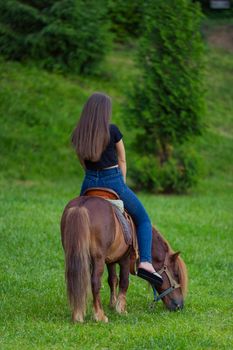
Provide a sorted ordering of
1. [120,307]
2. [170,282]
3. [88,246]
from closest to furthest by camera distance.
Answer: [88,246] → [120,307] → [170,282]

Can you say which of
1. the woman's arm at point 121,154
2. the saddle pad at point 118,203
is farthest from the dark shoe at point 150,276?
the woman's arm at point 121,154

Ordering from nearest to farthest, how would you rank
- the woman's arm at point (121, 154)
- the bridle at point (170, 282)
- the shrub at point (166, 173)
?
the woman's arm at point (121, 154) < the bridle at point (170, 282) < the shrub at point (166, 173)

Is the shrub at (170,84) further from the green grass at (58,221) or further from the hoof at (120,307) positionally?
the hoof at (120,307)

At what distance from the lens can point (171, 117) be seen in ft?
60.7

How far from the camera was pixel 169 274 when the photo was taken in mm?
8758

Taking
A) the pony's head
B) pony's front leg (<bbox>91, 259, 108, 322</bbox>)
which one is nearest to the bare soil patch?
the pony's head

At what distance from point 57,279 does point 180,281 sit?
186 centimetres

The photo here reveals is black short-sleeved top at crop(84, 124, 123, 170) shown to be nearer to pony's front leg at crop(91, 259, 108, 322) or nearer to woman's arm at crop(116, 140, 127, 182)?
woman's arm at crop(116, 140, 127, 182)

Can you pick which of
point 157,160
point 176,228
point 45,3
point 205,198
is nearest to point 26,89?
point 45,3

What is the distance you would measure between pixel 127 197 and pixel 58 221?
5797mm

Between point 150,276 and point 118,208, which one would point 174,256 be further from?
point 118,208

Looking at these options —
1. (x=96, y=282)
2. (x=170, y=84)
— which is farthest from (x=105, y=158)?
(x=170, y=84)

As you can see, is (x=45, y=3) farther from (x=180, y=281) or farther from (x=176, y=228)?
(x=180, y=281)

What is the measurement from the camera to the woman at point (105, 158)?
8.00 m
